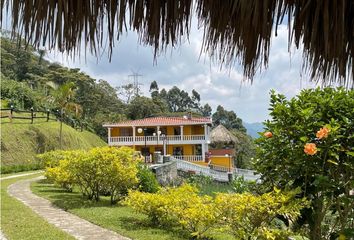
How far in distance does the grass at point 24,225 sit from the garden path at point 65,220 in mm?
175

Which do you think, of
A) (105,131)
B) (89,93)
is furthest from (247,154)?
(89,93)

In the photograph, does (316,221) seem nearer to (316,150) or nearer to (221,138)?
(316,150)

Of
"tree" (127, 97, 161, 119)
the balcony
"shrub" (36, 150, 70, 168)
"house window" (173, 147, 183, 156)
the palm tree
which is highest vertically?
"tree" (127, 97, 161, 119)

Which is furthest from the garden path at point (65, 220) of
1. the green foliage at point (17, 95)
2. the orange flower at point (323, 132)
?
the green foliage at point (17, 95)

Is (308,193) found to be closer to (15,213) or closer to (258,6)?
(258,6)

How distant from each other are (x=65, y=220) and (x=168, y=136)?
21185 millimetres

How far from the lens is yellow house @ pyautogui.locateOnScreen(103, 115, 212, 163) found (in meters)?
27.7

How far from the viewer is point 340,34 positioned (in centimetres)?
120

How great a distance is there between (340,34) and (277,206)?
8.38 feet

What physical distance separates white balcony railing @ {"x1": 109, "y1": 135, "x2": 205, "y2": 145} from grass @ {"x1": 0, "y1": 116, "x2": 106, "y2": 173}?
3.18m

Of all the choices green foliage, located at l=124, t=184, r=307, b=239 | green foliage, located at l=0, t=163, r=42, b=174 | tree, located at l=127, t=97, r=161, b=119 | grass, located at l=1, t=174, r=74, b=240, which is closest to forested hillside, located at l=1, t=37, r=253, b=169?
tree, located at l=127, t=97, r=161, b=119

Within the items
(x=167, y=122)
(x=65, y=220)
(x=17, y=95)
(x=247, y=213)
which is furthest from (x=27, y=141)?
(x=247, y=213)

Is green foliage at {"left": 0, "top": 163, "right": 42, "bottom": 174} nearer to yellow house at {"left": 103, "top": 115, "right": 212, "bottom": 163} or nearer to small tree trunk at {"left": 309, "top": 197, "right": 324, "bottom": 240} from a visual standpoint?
yellow house at {"left": 103, "top": 115, "right": 212, "bottom": 163}

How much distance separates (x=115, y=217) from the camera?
737 cm
